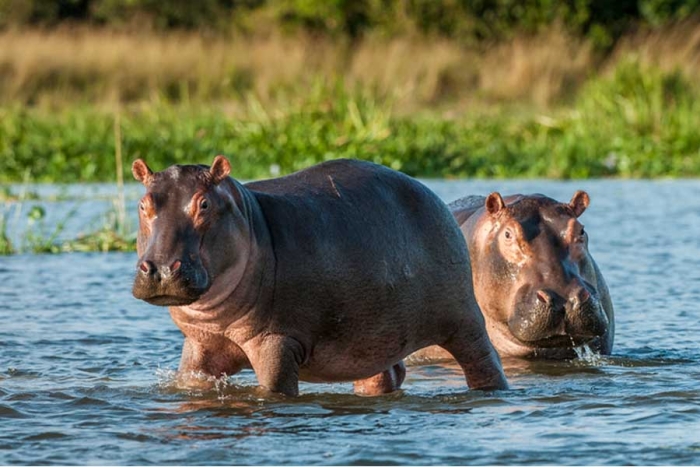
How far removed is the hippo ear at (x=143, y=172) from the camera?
14.1 feet

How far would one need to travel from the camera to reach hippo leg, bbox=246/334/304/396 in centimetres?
443

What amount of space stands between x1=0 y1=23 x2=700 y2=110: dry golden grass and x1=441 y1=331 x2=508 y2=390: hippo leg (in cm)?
1427

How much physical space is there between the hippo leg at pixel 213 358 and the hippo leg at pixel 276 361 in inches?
3.6

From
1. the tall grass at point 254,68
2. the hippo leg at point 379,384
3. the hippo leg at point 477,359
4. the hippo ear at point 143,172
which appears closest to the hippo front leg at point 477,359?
the hippo leg at point 477,359

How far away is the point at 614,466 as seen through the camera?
3984mm

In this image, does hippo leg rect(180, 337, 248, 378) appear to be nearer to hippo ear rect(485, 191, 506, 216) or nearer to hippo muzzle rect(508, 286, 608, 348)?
hippo muzzle rect(508, 286, 608, 348)

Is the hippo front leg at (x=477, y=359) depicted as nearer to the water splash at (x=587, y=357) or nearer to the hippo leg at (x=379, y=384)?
the hippo leg at (x=379, y=384)

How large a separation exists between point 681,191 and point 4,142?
6.34 metres

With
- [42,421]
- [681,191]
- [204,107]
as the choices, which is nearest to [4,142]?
[204,107]

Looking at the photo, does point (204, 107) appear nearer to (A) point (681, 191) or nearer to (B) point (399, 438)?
(A) point (681, 191)

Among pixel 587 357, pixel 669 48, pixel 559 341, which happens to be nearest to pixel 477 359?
pixel 559 341

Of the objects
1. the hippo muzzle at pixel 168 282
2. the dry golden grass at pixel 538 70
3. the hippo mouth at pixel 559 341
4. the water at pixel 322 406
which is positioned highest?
the dry golden grass at pixel 538 70

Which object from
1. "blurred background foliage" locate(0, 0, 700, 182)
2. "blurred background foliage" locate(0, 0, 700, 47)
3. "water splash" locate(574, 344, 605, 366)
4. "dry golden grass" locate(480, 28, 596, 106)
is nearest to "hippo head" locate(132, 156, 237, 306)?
"water splash" locate(574, 344, 605, 366)

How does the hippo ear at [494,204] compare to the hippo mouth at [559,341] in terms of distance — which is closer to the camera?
the hippo mouth at [559,341]
